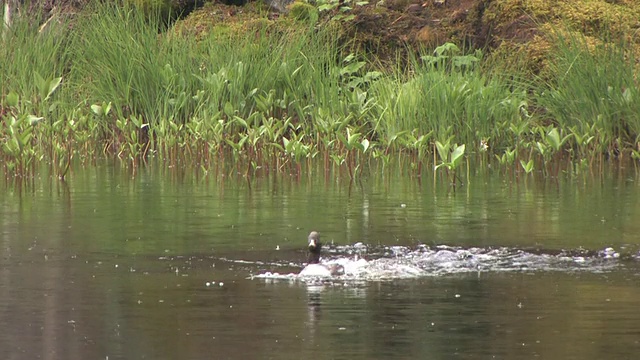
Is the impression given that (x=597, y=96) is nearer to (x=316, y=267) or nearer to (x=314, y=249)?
(x=314, y=249)

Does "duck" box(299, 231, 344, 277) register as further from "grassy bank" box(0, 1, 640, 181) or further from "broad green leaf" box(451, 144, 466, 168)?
"grassy bank" box(0, 1, 640, 181)

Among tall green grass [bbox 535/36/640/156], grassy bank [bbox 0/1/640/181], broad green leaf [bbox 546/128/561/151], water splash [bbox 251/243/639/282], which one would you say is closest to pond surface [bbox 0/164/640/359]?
water splash [bbox 251/243/639/282]

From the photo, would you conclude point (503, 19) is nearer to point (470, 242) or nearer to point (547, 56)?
point (547, 56)

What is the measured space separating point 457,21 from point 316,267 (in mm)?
11757

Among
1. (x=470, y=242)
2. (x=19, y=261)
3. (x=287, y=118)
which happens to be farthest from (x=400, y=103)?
(x=19, y=261)

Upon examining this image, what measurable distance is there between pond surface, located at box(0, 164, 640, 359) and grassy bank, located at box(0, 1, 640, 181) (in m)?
1.44

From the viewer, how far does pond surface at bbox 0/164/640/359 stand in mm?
5996

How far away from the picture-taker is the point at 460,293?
7297 mm

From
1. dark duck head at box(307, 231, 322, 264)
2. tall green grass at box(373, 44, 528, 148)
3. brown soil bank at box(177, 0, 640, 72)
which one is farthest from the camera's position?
brown soil bank at box(177, 0, 640, 72)

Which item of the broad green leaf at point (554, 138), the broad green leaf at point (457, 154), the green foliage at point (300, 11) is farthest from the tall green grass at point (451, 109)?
the green foliage at point (300, 11)

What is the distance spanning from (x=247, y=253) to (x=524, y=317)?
2.75 m

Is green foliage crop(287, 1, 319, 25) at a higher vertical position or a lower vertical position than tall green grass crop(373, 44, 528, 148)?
higher

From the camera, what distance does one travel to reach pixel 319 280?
7844mm

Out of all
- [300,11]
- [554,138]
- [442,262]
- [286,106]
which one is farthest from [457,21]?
[442,262]
